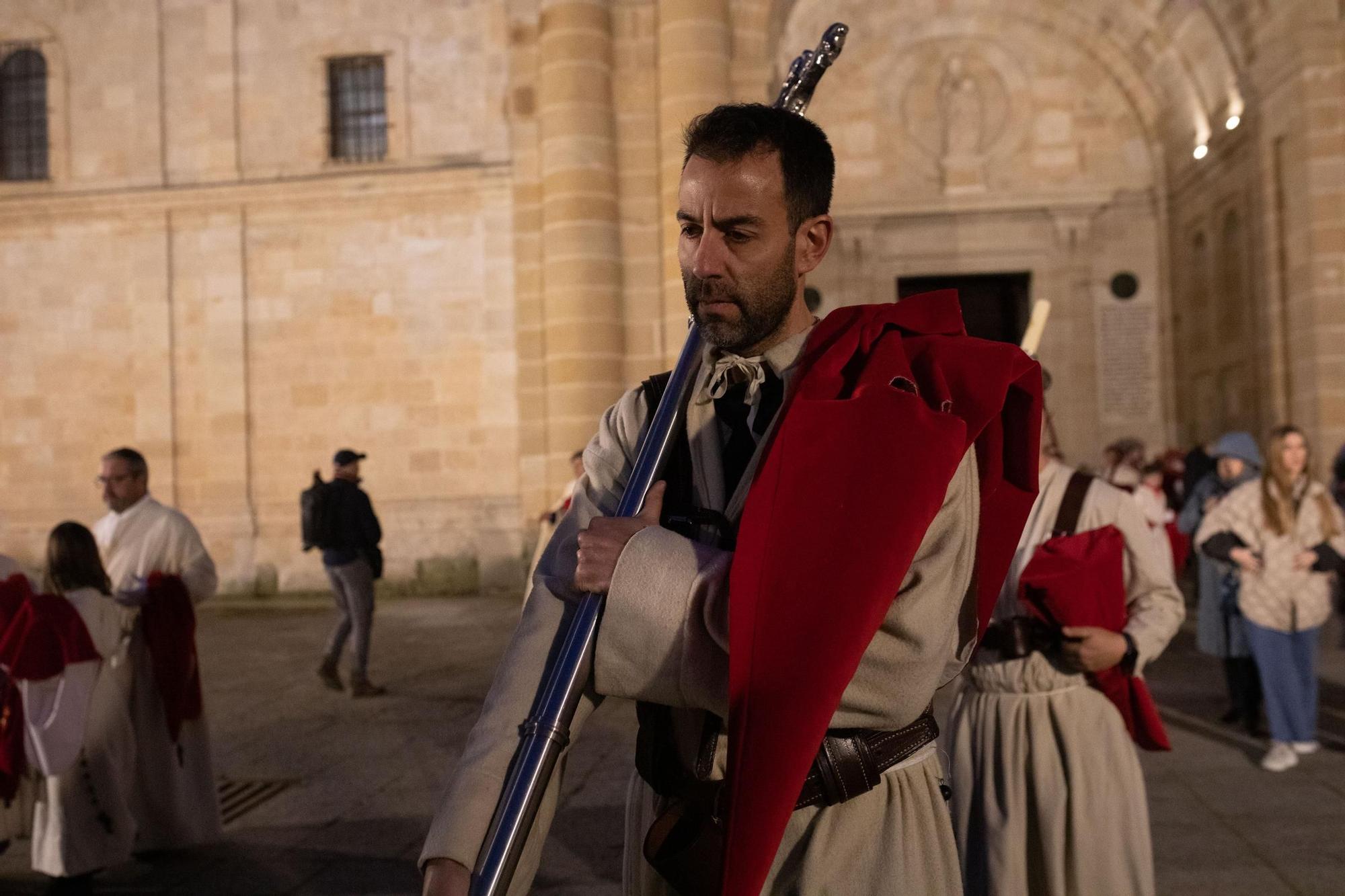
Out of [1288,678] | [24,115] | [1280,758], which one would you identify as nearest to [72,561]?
[1280,758]

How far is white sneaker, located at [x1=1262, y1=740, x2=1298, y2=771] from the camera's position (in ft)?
18.9

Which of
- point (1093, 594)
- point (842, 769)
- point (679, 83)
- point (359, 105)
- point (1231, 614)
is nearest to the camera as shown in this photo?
point (842, 769)

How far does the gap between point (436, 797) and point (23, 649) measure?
6.56 feet

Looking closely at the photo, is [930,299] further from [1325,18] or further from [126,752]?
[1325,18]

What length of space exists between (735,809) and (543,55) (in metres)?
11.8

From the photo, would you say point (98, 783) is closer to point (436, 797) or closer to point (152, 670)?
point (152, 670)

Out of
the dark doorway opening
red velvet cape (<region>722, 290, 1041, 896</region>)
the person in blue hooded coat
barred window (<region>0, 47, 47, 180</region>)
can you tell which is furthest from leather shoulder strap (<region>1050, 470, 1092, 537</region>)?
barred window (<region>0, 47, 47, 180</region>)

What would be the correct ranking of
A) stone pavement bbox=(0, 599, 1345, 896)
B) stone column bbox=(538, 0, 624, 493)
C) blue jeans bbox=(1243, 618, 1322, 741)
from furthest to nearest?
stone column bbox=(538, 0, 624, 493) → blue jeans bbox=(1243, 618, 1322, 741) → stone pavement bbox=(0, 599, 1345, 896)

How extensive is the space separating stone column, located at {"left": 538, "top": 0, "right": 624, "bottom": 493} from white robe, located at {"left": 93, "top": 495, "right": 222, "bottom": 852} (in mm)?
6468

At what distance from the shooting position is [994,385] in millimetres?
1541

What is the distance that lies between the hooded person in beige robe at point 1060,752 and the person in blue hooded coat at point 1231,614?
3.70 meters

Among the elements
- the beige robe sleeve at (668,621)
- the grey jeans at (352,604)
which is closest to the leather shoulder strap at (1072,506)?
the beige robe sleeve at (668,621)

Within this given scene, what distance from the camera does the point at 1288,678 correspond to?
6.04 m

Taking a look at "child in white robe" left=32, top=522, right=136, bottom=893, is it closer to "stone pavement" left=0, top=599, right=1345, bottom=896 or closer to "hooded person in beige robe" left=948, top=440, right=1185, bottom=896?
"stone pavement" left=0, top=599, right=1345, bottom=896
